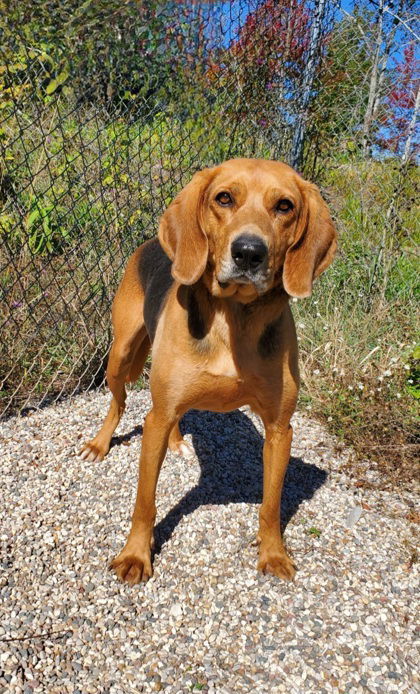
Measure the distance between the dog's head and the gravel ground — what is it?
4.78 feet

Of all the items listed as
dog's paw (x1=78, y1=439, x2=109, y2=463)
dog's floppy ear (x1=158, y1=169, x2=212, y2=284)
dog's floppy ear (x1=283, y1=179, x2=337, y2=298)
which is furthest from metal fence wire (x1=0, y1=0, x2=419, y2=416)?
dog's floppy ear (x1=283, y1=179, x2=337, y2=298)

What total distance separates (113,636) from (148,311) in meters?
1.65

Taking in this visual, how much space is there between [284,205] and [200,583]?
186 cm

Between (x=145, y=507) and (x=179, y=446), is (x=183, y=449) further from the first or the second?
(x=145, y=507)

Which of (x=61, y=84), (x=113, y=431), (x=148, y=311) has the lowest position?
(x=113, y=431)

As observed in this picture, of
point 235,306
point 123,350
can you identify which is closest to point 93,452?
point 123,350

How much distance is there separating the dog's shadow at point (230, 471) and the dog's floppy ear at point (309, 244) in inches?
62.7

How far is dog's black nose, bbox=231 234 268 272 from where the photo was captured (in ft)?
7.16

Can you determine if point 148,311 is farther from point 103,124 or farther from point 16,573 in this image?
point 103,124

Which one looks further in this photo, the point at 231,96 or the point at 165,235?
the point at 231,96

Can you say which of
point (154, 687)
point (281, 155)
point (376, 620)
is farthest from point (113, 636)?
point (281, 155)

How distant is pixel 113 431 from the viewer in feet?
12.7

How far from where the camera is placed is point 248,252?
2.19 meters

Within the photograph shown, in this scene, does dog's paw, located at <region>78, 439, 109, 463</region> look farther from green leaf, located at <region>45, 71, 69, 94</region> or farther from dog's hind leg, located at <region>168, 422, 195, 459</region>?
green leaf, located at <region>45, 71, 69, 94</region>
